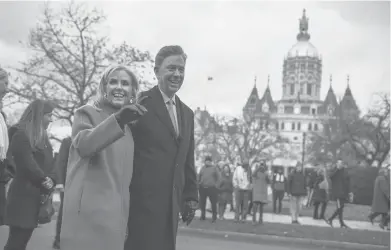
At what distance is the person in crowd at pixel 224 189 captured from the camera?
A: 14.9m

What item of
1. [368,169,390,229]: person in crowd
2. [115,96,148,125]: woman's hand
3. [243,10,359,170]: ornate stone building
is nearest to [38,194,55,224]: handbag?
[115,96,148,125]: woman's hand

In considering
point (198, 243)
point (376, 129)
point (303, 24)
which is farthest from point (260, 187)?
point (303, 24)

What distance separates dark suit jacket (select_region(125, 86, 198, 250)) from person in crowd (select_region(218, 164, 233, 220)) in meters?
11.1

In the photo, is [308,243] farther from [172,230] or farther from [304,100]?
[304,100]

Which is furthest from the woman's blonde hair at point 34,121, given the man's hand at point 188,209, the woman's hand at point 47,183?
the man's hand at point 188,209

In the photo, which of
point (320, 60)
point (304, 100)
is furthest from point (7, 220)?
point (320, 60)

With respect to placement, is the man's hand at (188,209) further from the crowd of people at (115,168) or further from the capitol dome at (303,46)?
the capitol dome at (303,46)

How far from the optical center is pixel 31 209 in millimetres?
4688

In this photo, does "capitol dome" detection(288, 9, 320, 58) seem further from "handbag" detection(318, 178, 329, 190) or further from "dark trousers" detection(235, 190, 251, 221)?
"dark trousers" detection(235, 190, 251, 221)

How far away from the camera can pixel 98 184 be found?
113 inches

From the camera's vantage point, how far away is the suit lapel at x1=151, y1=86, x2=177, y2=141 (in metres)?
3.54

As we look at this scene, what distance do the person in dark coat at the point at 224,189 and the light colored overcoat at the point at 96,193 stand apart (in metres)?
11.6

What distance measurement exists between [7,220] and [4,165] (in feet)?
2.28

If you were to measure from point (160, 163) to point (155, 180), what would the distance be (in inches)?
4.5
